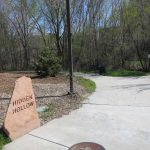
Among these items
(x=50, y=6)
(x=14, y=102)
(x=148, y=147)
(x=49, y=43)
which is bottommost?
(x=148, y=147)

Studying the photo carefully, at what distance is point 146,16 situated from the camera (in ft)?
50.6

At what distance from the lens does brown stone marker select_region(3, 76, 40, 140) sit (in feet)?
A: 16.5

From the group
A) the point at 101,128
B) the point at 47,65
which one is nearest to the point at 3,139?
the point at 101,128

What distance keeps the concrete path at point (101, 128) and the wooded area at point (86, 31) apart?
865 cm

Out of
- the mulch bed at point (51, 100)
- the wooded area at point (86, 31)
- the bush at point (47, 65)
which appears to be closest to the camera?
the mulch bed at point (51, 100)

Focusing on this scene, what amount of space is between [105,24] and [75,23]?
182 centimetres

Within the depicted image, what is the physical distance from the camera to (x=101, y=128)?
18.1ft

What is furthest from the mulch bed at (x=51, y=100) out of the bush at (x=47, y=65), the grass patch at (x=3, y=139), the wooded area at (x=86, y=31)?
the wooded area at (x=86, y=31)

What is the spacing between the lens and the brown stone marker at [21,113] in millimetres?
5023

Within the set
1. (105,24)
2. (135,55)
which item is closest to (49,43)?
(105,24)

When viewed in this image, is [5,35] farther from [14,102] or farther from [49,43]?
[14,102]

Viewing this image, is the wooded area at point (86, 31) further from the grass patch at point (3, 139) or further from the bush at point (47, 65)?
the grass patch at point (3, 139)

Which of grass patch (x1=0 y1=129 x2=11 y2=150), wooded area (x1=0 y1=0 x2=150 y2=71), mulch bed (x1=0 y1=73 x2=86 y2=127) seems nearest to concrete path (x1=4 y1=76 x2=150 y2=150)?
grass patch (x1=0 y1=129 x2=11 y2=150)

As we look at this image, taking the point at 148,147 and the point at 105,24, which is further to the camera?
the point at 105,24
